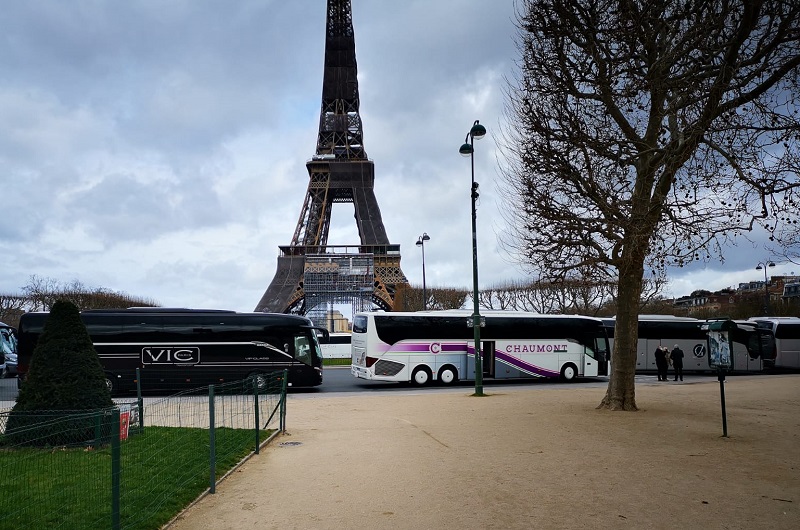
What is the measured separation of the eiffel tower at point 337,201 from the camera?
2704 inches

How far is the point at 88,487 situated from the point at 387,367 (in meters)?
19.7

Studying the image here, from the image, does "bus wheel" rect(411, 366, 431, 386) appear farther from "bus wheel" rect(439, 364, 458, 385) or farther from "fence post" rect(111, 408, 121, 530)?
"fence post" rect(111, 408, 121, 530)

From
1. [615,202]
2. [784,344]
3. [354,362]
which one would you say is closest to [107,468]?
[615,202]

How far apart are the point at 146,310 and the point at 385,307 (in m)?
45.9

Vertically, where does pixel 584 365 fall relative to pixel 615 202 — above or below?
below

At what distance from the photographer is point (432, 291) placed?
211ft

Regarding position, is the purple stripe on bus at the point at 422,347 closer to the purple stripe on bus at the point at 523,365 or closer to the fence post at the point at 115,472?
the purple stripe on bus at the point at 523,365

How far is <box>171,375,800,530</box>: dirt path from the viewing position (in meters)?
6.21

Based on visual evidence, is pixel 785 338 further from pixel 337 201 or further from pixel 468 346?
A: pixel 337 201

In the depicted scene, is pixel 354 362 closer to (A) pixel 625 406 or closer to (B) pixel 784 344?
(A) pixel 625 406

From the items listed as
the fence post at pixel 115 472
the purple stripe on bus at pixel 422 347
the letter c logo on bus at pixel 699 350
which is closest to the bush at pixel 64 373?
the fence post at pixel 115 472

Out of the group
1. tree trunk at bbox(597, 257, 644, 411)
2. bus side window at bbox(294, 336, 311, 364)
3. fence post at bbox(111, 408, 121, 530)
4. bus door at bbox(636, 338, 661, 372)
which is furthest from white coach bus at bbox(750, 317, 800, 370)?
fence post at bbox(111, 408, 121, 530)

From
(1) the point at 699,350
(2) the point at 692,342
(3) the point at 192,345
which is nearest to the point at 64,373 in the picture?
(3) the point at 192,345

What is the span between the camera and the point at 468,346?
2633 centimetres
